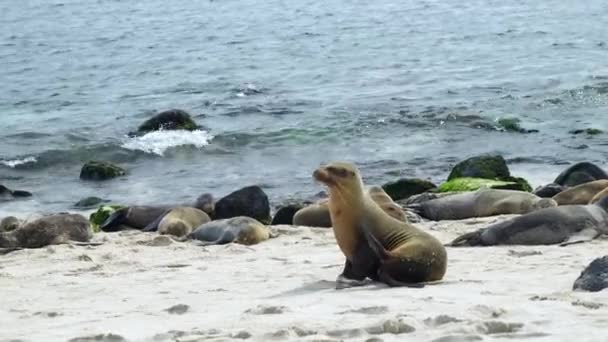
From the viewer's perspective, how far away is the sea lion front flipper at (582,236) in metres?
8.49

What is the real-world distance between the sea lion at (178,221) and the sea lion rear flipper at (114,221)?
0.42 m

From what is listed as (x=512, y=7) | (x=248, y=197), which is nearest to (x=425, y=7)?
(x=512, y=7)

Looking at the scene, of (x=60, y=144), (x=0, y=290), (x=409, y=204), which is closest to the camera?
(x=0, y=290)

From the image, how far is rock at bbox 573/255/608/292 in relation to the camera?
19.9 feet

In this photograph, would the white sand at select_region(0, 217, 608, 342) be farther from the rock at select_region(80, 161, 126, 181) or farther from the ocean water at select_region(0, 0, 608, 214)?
the rock at select_region(80, 161, 126, 181)

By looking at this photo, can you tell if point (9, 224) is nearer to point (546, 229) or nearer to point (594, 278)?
point (546, 229)

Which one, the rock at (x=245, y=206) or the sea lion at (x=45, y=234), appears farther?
the rock at (x=245, y=206)

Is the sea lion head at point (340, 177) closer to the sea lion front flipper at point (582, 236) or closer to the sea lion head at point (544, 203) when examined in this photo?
the sea lion front flipper at point (582, 236)

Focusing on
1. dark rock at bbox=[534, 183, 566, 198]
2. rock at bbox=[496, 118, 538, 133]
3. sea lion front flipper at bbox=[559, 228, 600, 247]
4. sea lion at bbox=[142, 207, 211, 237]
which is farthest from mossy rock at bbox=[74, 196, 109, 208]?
sea lion front flipper at bbox=[559, 228, 600, 247]

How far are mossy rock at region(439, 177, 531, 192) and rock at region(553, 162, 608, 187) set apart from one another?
1.29ft

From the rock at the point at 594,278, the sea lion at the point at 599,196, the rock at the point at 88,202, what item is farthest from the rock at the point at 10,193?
the rock at the point at 594,278

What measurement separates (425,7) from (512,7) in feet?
9.96

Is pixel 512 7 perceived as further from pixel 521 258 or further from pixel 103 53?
pixel 521 258

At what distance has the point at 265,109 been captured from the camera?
21.3 meters
